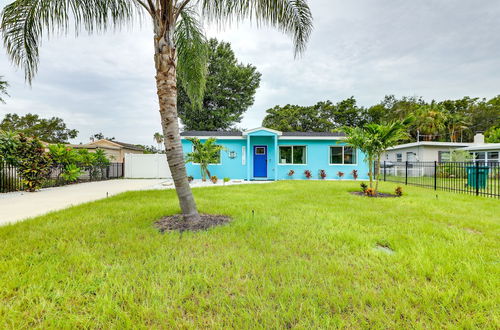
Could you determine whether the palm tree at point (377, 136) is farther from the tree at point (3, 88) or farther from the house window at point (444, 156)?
the tree at point (3, 88)

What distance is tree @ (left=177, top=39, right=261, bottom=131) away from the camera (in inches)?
768

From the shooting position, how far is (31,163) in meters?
7.76

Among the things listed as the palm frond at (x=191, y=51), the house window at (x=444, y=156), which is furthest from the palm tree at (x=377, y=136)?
the house window at (x=444, y=156)

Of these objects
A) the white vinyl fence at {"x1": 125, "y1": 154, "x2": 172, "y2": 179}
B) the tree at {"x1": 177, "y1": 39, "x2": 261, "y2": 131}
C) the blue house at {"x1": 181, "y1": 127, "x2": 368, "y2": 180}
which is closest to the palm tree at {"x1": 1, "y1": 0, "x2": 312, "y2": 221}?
the blue house at {"x1": 181, "y1": 127, "x2": 368, "y2": 180}

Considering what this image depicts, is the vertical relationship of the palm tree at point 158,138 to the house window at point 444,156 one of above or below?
above

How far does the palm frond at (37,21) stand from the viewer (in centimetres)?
329

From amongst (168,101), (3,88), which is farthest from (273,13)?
(3,88)

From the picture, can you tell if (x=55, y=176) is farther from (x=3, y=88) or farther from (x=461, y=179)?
(x=461, y=179)

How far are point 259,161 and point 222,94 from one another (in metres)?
10.1

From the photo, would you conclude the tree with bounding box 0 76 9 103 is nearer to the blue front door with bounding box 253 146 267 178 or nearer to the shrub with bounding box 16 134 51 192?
A: the shrub with bounding box 16 134 51 192

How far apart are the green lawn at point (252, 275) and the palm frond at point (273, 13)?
351cm

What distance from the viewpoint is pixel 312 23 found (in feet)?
12.3

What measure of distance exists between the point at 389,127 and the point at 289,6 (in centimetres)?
507

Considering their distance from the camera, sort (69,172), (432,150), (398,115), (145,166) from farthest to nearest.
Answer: (398,115) < (432,150) < (145,166) < (69,172)
